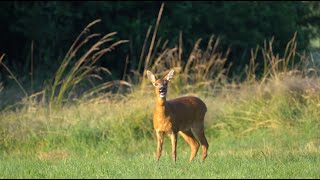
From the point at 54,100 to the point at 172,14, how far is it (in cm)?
733

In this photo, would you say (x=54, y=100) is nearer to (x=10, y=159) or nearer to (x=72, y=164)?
(x=10, y=159)

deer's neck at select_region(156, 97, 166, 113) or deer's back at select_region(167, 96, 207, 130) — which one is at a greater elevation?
deer's neck at select_region(156, 97, 166, 113)

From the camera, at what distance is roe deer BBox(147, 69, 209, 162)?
11570 mm

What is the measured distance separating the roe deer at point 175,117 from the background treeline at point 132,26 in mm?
9493

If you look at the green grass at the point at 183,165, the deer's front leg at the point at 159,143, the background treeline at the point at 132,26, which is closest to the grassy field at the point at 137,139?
the green grass at the point at 183,165

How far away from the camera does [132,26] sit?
21906 mm

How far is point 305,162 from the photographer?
10461 mm

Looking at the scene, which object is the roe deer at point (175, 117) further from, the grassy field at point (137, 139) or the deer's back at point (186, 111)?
the grassy field at point (137, 139)

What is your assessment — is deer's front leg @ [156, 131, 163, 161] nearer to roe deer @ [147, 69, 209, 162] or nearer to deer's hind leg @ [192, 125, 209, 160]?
roe deer @ [147, 69, 209, 162]

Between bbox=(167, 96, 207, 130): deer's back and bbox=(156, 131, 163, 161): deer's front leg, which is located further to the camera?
bbox=(167, 96, 207, 130): deer's back

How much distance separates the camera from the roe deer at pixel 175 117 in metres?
11.6

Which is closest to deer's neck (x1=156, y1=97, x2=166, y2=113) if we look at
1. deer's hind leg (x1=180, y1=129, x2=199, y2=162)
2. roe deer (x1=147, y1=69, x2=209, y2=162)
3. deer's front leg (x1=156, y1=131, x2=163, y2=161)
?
roe deer (x1=147, y1=69, x2=209, y2=162)

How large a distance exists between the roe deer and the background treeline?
9493 millimetres

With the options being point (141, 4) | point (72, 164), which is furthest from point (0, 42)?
point (72, 164)
